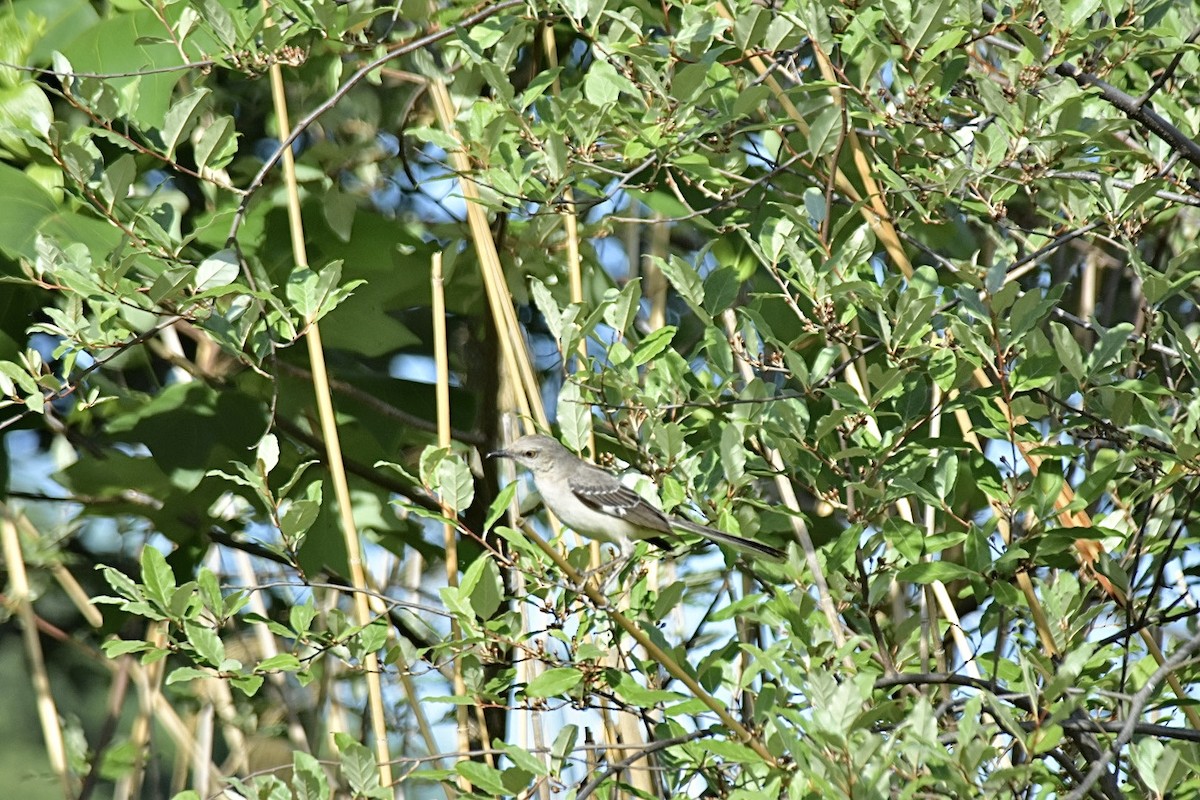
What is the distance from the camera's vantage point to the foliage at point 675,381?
7.31 feet

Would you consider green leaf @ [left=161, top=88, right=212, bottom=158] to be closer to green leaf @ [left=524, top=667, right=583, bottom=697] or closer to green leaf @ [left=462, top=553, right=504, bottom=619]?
green leaf @ [left=462, top=553, right=504, bottom=619]

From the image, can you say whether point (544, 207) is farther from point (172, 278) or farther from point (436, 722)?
point (436, 722)

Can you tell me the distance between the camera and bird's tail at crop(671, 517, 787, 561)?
8.14 feet

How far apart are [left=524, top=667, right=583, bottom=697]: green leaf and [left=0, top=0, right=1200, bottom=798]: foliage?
0.04 feet

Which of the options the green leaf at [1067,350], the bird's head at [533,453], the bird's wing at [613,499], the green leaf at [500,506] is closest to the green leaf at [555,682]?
the green leaf at [500,506]

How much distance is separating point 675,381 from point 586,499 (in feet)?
2.31

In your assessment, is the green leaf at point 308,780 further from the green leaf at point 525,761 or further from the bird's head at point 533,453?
the bird's head at point 533,453

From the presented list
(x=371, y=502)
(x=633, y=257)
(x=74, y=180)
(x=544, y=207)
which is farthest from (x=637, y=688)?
(x=633, y=257)

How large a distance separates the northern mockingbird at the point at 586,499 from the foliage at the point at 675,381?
6.5 inches

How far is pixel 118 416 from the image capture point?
125 inches

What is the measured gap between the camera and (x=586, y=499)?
3236 millimetres

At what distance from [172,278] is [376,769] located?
3.14 feet

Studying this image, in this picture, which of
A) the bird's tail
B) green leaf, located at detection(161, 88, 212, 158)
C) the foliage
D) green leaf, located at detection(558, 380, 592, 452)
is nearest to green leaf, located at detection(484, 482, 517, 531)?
the foliage

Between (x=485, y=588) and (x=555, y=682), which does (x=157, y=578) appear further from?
(x=555, y=682)
